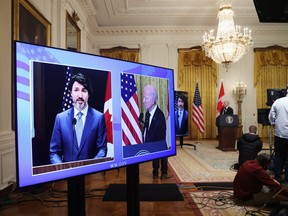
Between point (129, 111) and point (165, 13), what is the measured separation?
746 cm

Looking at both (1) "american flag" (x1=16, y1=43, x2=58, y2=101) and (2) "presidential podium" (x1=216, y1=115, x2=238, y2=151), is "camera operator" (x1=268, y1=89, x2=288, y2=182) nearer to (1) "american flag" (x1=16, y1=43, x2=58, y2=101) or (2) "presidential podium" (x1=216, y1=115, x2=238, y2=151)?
(2) "presidential podium" (x1=216, y1=115, x2=238, y2=151)

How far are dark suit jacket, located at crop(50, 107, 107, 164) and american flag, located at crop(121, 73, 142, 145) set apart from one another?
0.17m

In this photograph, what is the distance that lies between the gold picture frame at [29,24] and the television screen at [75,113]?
285cm

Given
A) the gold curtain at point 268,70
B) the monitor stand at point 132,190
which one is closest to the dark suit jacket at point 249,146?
the monitor stand at point 132,190

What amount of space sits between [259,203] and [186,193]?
96cm

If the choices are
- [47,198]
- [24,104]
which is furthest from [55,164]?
[47,198]

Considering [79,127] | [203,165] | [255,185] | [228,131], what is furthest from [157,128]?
[228,131]

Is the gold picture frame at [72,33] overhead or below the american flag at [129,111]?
overhead

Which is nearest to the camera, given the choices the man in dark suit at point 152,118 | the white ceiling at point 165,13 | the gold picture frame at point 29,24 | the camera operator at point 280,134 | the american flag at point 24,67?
the american flag at point 24,67

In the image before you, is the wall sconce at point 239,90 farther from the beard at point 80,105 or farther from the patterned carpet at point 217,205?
the beard at point 80,105

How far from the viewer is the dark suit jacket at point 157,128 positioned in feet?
5.55

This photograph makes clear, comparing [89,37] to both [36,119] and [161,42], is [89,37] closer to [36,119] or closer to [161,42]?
[161,42]

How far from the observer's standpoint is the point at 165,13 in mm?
8305

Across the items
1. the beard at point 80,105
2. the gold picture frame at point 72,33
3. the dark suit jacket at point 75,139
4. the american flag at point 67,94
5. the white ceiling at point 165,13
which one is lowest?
the dark suit jacket at point 75,139
